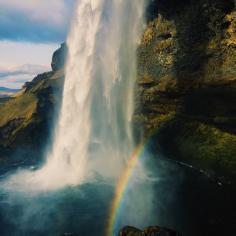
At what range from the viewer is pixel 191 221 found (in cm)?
3438

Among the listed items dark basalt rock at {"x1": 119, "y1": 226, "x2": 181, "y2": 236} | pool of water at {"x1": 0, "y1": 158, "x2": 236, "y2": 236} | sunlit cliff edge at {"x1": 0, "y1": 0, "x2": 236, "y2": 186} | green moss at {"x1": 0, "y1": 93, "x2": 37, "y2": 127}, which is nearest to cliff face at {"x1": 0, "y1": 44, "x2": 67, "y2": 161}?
green moss at {"x1": 0, "y1": 93, "x2": 37, "y2": 127}

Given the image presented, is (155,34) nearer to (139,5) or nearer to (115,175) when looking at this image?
(139,5)

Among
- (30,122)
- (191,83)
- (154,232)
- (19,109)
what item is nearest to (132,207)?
(154,232)

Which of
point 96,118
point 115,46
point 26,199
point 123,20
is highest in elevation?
point 123,20

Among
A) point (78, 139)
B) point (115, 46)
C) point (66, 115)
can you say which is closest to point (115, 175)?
point (78, 139)

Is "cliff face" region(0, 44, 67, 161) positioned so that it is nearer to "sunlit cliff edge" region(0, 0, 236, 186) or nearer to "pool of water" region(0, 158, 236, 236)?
"sunlit cliff edge" region(0, 0, 236, 186)

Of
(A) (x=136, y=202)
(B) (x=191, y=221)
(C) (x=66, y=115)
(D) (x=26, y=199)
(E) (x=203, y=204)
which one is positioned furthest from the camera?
(C) (x=66, y=115)

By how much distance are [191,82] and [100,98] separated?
19.6 metres

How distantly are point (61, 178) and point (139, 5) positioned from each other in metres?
30.5

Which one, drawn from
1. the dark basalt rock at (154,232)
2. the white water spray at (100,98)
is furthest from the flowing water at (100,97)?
the dark basalt rock at (154,232)

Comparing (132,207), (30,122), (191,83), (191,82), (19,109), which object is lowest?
(132,207)

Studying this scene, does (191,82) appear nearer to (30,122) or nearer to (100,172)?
(100,172)

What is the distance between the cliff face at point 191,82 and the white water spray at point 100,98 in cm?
311

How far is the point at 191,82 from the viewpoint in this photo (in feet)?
169
